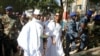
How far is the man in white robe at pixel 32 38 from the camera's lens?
820 centimetres

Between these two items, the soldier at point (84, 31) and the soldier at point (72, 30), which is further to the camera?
the soldier at point (84, 31)

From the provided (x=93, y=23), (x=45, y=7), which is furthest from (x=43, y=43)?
(x=45, y=7)

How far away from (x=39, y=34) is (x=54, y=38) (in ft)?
3.33

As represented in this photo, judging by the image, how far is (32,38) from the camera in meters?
8.23

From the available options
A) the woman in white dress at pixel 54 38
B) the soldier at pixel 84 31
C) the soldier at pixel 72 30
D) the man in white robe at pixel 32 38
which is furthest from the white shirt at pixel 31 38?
the soldier at pixel 84 31

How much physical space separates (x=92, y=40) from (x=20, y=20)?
327 centimetres

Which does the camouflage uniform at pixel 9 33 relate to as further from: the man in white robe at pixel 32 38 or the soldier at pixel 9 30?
the man in white robe at pixel 32 38

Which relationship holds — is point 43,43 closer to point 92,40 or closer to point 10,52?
point 10,52

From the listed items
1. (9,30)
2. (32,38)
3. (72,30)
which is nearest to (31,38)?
(32,38)

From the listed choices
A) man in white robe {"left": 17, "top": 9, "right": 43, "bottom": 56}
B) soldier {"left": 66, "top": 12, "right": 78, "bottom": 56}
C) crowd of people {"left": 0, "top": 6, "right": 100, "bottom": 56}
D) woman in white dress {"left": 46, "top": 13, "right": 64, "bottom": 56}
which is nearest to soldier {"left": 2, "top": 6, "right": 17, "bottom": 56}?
crowd of people {"left": 0, "top": 6, "right": 100, "bottom": 56}

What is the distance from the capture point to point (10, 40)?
1084 cm

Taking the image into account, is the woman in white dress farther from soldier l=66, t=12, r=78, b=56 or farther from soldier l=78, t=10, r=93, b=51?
soldier l=78, t=10, r=93, b=51

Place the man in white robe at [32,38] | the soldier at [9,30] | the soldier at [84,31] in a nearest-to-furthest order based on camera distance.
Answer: the man in white robe at [32,38]
the soldier at [9,30]
the soldier at [84,31]

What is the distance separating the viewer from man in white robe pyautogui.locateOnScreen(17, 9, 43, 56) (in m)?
8.20
